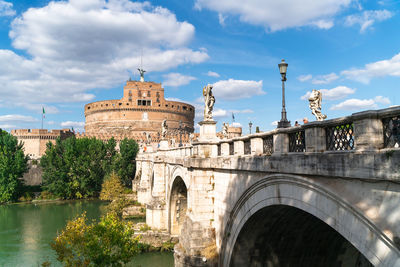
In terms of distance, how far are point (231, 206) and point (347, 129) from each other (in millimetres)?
5797

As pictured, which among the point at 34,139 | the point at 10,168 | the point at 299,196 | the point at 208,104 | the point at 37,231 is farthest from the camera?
the point at 34,139

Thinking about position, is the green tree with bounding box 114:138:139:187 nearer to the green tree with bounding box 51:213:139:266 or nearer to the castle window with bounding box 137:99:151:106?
the castle window with bounding box 137:99:151:106

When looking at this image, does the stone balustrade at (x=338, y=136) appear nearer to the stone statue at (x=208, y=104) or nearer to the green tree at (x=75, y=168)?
the stone statue at (x=208, y=104)

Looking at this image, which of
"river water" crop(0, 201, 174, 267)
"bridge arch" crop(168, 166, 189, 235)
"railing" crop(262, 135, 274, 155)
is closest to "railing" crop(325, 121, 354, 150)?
"railing" crop(262, 135, 274, 155)

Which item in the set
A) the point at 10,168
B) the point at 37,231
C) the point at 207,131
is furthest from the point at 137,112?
the point at 207,131

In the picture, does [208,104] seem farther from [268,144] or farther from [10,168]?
[10,168]

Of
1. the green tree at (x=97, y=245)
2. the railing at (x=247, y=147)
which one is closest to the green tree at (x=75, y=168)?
the green tree at (x=97, y=245)

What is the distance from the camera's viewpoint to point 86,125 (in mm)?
77188

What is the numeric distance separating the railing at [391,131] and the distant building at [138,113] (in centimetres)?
6160

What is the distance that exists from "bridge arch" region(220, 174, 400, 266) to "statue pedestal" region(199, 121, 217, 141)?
3.49 metres

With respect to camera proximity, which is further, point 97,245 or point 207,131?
point 207,131

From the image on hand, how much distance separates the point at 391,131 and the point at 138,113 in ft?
218

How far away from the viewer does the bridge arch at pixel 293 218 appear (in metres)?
4.75

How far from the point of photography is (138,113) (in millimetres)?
68938
